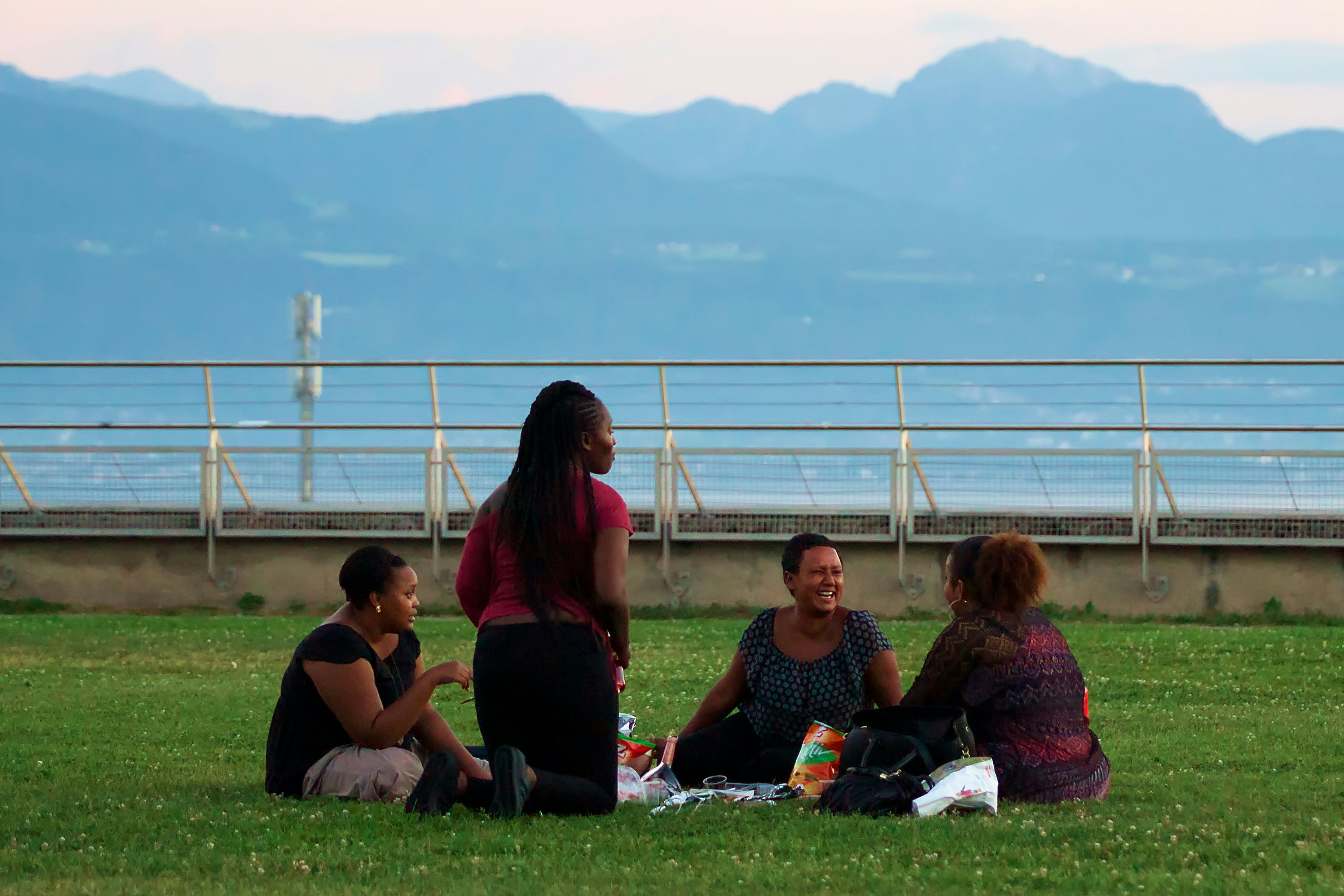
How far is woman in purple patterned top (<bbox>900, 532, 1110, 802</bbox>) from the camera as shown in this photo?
565 centimetres

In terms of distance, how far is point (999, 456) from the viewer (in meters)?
15.0

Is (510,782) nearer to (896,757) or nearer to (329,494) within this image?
(896,757)

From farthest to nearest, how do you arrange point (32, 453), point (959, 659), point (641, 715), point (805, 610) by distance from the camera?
point (32, 453), point (641, 715), point (805, 610), point (959, 659)

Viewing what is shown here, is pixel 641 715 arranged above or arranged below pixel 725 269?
below

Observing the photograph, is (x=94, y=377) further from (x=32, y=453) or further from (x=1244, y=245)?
(x=32, y=453)

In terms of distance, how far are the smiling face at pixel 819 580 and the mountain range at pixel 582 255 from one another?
139323 millimetres

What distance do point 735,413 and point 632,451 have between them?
129m

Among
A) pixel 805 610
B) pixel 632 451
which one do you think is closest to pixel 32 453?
pixel 632 451

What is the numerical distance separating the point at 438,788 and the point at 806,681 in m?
1.61

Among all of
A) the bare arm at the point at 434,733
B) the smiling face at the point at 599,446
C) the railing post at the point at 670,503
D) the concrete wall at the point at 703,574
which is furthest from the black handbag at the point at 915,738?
the railing post at the point at 670,503

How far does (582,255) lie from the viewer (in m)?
164

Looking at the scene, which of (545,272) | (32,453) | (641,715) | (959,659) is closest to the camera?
(959,659)

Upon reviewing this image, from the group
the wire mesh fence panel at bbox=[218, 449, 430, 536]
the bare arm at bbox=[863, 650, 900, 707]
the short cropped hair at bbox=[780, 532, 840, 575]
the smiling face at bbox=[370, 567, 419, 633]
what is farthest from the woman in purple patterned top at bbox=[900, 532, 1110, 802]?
the wire mesh fence panel at bbox=[218, 449, 430, 536]

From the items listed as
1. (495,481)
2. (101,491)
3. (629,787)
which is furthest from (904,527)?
(629,787)
